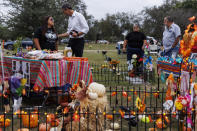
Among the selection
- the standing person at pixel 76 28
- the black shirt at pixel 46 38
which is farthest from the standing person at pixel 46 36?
the standing person at pixel 76 28

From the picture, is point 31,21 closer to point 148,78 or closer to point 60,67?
point 148,78

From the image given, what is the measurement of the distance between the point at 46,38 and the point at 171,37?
3.10 m

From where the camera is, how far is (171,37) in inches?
237

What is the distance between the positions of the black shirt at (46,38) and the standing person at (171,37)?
2.84 m

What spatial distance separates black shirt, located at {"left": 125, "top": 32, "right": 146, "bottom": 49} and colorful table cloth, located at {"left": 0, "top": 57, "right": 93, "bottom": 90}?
3656mm

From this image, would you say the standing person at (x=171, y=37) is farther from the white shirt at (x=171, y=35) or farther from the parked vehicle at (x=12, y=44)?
the parked vehicle at (x=12, y=44)

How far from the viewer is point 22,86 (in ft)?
12.1

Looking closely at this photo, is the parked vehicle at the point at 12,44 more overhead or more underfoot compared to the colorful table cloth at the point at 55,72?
more overhead

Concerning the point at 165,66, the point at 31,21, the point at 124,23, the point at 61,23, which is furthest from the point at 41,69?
the point at 124,23

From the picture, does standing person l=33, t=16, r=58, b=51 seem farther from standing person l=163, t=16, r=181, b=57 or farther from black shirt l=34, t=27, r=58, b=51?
standing person l=163, t=16, r=181, b=57

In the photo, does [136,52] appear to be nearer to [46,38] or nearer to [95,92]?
[46,38]

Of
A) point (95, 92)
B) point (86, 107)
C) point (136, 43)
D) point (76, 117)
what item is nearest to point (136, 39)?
point (136, 43)

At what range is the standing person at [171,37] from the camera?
5902mm

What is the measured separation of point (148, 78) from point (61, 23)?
28.5m
